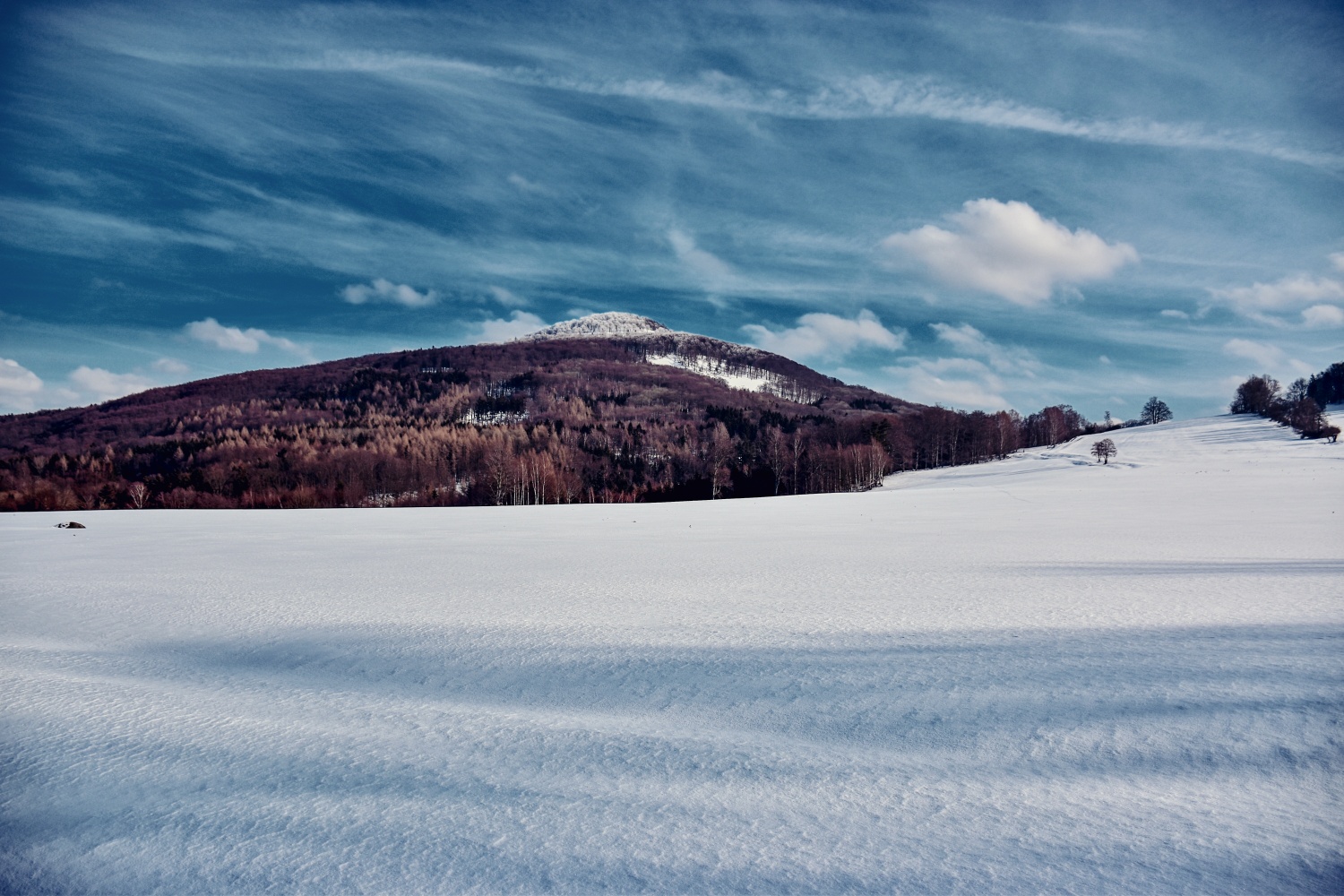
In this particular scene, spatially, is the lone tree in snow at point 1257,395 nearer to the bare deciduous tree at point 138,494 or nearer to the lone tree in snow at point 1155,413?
the lone tree in snow at point 1155,413

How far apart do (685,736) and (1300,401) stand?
118 m

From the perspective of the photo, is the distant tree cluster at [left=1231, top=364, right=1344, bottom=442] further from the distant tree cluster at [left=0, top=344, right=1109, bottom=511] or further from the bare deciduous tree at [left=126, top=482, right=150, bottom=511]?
the bare deciduous tree at [left=126, top=482, right=150, bottom=511]

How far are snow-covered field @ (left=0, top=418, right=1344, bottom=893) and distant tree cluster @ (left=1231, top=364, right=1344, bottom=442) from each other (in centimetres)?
9359

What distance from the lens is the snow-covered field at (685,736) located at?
3.11 metres

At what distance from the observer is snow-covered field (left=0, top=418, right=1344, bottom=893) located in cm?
311

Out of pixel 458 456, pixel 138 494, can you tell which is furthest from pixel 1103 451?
pixel 138 494

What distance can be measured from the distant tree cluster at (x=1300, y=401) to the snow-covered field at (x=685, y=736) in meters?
93.6

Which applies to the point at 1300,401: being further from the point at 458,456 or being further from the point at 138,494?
the point at 138,494

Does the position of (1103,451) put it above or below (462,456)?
below

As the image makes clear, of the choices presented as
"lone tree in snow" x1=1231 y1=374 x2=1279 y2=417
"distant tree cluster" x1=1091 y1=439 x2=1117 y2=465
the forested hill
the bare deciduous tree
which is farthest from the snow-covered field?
"lone tree in snow" x1=1231 y1=374 x2=1279 y2=417

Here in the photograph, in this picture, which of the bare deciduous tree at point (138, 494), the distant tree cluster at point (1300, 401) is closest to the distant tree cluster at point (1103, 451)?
the distant tree cluster at point (1300, 401)

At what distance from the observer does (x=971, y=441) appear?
351ft

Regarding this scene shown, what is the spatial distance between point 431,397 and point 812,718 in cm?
20476

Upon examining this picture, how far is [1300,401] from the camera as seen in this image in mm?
85875
